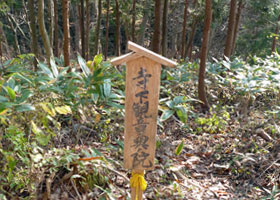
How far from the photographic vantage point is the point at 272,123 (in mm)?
4730

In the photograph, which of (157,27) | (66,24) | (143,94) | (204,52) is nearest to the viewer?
(143,94)

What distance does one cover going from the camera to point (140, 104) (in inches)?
99.9

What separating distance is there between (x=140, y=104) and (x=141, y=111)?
67 millimetres

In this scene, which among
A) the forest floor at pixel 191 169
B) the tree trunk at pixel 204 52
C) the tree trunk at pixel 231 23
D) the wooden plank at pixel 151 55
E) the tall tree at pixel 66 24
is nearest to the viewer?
the wooden plank at pixel 151 55

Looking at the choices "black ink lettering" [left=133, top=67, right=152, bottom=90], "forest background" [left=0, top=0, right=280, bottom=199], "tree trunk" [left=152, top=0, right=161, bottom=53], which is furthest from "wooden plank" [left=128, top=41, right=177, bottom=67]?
"tree trunk" [left=152, top=0, right=161, bottom=53]

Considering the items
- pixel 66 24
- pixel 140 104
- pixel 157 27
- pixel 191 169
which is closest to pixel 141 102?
pixel 140 104

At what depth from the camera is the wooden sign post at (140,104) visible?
7.99ft

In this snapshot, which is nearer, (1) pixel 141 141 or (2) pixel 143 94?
(2) pixel 143 94

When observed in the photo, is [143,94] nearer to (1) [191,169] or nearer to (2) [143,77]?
(2) [143,77]

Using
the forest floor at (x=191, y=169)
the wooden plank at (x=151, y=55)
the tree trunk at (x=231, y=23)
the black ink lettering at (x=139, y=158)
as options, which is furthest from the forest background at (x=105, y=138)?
the tree trunk at (x=231, y=23)

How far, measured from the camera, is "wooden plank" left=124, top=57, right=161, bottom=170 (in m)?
2.48

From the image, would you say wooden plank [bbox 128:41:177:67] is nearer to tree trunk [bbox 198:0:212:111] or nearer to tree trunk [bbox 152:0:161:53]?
tree trunk [bbox 198:0:212:111]

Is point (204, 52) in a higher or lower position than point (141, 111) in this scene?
lower

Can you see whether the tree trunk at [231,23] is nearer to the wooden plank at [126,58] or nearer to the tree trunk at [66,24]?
the tree trunk at [66,24]
